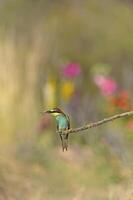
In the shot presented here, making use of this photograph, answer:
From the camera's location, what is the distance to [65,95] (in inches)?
369

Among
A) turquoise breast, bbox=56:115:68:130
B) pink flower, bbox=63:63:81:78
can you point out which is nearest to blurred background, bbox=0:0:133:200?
pink flower, bbox=63:63:81:78

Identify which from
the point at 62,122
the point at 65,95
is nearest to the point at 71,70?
the point at 65,95

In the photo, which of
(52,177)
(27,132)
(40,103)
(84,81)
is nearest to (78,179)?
(52,177)

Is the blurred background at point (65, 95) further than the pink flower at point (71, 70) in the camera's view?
No

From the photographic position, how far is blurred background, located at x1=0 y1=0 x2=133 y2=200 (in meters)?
6.19

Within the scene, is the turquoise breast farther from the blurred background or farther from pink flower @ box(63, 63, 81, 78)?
pink flower @ box(63, 63, 81, 78)

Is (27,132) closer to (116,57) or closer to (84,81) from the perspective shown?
(84,81)

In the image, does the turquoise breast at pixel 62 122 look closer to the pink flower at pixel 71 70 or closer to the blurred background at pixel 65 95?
the blurred background at pixel 65 95

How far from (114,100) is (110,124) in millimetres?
216

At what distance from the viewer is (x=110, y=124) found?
8.59m

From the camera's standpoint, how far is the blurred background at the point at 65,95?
6.19 metres

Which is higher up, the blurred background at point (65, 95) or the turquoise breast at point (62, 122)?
the blurred background at point (65, 95)

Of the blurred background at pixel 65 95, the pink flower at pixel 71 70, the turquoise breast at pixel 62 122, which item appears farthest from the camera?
the pink flower at pixel 71 70

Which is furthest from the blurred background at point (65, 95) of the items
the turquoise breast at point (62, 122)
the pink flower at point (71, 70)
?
the turquoise breast at point (62, 122)
